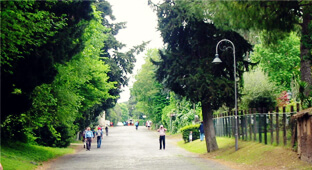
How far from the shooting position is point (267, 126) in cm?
2267

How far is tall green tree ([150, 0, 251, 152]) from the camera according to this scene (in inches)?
998

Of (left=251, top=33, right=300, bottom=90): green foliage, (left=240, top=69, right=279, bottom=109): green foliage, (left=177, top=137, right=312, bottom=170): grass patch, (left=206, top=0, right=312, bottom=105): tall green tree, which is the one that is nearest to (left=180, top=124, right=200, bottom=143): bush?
(left=240, top=69, right=279, bottom=109): green foliage

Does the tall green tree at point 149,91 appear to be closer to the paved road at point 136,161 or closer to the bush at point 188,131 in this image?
the bush at point 188,131

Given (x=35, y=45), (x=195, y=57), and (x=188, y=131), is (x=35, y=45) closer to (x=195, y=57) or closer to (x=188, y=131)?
(x=195, y=57)

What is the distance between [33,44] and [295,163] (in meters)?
10.5

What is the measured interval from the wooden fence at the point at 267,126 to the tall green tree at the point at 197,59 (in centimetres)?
181

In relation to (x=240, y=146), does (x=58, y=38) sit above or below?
above

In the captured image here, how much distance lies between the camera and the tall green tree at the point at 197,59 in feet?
83.2

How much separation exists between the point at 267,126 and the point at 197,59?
611 centimetres

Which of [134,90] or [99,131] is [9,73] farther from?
[134,90]

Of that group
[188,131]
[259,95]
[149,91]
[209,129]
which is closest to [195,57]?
[209,129]

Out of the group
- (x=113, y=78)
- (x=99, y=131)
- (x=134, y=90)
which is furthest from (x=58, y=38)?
(x=134, y=90)

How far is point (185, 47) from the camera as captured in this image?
89.6 ft

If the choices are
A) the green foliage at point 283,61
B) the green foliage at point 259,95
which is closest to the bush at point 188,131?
the green foliage at point 259,95
